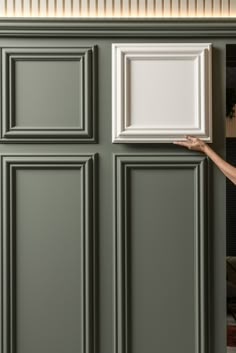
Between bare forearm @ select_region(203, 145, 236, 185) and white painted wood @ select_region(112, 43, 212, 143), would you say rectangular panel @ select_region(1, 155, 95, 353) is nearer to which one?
white painted wood @ select_region(112, 43, 212, 143)

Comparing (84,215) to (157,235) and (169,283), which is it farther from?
(169,283)

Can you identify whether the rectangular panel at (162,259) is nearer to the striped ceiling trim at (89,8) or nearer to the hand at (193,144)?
the hand at (193,144)

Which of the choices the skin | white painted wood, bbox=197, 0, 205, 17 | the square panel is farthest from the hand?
white painted wood, bbox=197, 0, 205, 17

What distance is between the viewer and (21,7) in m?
2.06

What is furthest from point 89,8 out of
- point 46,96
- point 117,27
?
point 46,96

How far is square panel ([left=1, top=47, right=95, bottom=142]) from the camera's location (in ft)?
6.63

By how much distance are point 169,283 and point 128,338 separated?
329 millimetres

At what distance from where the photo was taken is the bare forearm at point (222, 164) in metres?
1.92

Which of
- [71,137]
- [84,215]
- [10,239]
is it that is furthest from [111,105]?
[10,239]

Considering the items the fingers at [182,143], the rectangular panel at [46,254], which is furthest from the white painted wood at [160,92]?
the rectangular panel at [46,254]

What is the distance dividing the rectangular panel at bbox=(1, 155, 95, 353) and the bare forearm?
553mm

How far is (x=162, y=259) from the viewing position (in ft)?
6.70

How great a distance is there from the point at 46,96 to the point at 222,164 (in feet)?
2.93

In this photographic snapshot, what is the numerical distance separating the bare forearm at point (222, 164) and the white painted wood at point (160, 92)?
0.07 m
